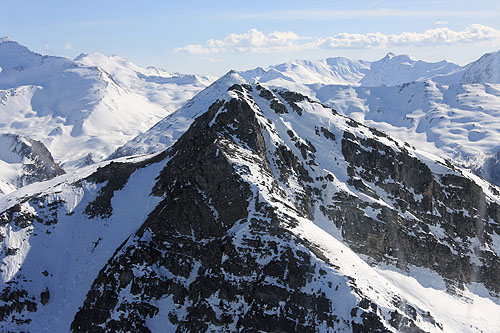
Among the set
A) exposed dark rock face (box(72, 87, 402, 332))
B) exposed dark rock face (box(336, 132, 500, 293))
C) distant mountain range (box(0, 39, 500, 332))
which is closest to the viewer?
exposed dark rock face (box(72, 87, 402, 332))

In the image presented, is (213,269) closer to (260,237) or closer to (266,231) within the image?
(260,237)

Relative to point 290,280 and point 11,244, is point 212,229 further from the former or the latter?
point 11,244

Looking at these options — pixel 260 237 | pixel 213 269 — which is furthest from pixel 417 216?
pixel 213 269

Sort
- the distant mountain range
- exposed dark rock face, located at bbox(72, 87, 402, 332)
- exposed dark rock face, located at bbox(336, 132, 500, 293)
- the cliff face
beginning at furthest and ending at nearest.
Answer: exposed dark rock face, located at bbox(336, 132, 500, 293)
the distant mountain range
the cliff face
exposed dark rock face, located at bbox(72, 87, 402, 332)

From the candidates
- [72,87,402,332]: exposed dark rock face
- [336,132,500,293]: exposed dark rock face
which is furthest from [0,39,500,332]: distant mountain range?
[336,132,500,293]: exposed dark rock face

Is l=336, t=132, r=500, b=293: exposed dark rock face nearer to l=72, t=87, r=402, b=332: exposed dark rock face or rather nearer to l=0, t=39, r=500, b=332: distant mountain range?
l=0, t=39, r=500, b=332: distant mountain range

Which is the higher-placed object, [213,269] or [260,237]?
[260,237]

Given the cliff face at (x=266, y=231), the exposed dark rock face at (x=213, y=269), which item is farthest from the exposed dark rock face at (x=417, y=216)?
the exposed dark rock face at (x=213, y=269)

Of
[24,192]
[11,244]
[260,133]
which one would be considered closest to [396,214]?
[260,133]
